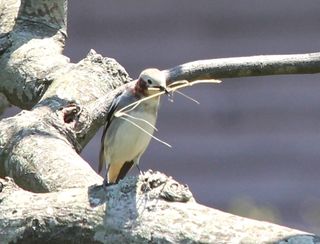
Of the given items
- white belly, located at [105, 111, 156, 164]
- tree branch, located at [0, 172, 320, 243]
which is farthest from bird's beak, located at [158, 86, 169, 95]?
tree branch, located at [0, 172, 320, 243]

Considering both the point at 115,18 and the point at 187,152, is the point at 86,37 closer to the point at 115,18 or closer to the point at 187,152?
the point at 115,18

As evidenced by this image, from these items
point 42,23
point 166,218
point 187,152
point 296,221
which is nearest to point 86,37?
point 187,152

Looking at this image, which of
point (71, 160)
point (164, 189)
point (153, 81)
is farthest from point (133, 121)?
point (164, 189)

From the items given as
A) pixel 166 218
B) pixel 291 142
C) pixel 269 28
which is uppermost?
pixel 269 28

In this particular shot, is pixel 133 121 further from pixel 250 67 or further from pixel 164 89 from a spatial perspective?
pixel 250 67

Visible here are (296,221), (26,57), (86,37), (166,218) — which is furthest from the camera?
(86,37)

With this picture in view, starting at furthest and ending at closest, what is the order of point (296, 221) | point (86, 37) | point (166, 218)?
point (86, 37)
point (296, 221)
point (166, 218)
